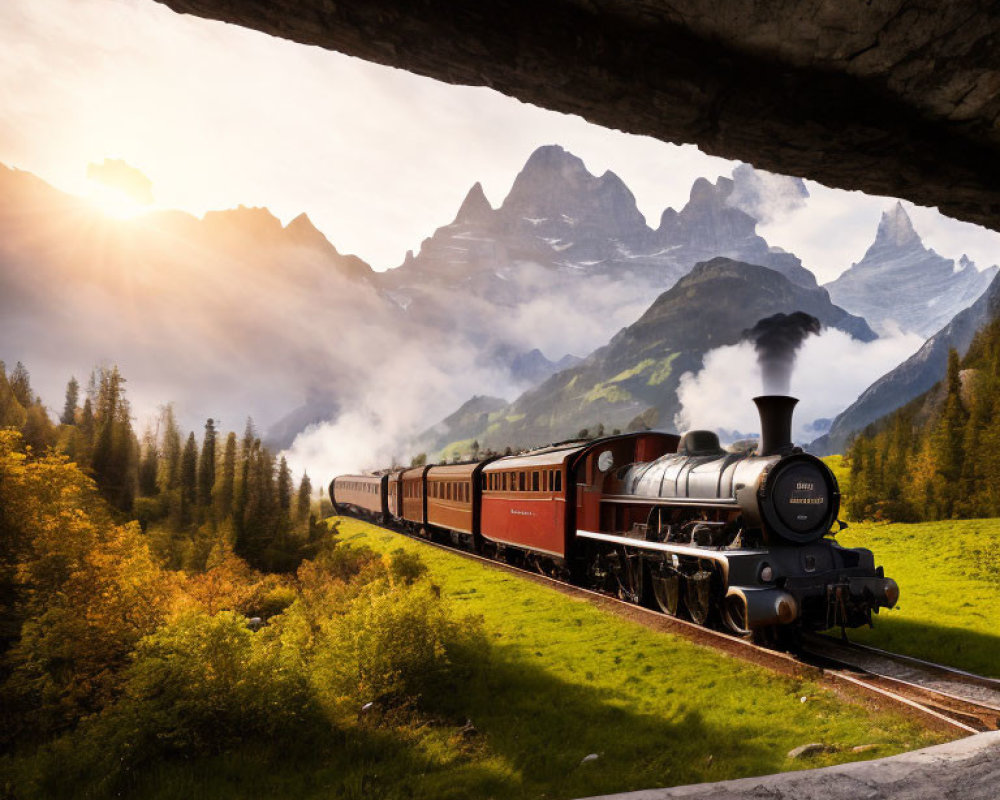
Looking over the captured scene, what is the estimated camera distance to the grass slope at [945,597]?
33.6 ft

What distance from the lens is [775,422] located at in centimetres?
1080

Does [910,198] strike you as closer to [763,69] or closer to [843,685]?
[763,69]

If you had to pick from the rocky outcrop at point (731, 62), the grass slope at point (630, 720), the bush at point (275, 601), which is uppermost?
the rocky outcrop at point (731, 62)

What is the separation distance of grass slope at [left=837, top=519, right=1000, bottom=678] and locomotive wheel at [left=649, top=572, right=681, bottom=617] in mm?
3188

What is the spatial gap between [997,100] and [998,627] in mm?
11163

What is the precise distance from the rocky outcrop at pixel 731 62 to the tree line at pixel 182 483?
1734cm

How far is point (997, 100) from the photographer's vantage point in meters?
4.31

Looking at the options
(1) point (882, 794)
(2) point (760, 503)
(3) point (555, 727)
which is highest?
(2) point (760, 503)

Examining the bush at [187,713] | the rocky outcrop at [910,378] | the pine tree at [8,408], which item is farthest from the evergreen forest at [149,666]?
the rocky outcrop at [910,378]

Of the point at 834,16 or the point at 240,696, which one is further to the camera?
the point at 240,696

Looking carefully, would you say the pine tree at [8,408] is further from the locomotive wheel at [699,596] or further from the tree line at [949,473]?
the tree line at [949,473]

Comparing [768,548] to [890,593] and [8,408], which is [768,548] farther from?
[8,408]

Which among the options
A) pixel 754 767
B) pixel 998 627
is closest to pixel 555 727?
pixel 754 767

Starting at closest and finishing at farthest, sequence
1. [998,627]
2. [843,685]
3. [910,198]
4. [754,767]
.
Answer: [910,198]
[754,767]
[843,685]
[998,627]
